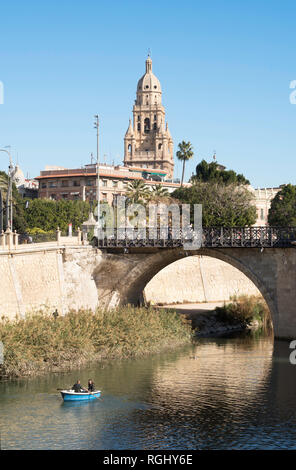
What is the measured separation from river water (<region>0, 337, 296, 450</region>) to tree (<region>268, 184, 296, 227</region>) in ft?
225

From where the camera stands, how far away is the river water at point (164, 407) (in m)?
36.7

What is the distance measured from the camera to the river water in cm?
3669

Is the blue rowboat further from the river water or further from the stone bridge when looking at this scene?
the stone bridge

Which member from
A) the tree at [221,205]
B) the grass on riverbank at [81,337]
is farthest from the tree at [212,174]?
the grass on riverbank at [81,337]

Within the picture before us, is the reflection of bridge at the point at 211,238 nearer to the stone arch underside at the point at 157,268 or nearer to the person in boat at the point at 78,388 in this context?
the stone arch underside at the point at 157,268

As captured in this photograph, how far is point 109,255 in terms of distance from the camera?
69.9 m

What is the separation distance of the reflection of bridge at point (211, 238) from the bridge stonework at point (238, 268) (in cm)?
109

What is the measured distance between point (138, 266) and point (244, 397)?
26.6m

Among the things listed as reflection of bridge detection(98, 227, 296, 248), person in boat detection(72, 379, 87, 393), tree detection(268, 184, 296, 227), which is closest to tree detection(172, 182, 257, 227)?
tree detection(268, 184, 296, 227)

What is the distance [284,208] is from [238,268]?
61.4 meters

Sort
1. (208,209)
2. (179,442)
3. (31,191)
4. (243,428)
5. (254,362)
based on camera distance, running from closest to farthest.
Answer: (179,442) < (243,428) < (254,362) < (208,209) < (31,191)
